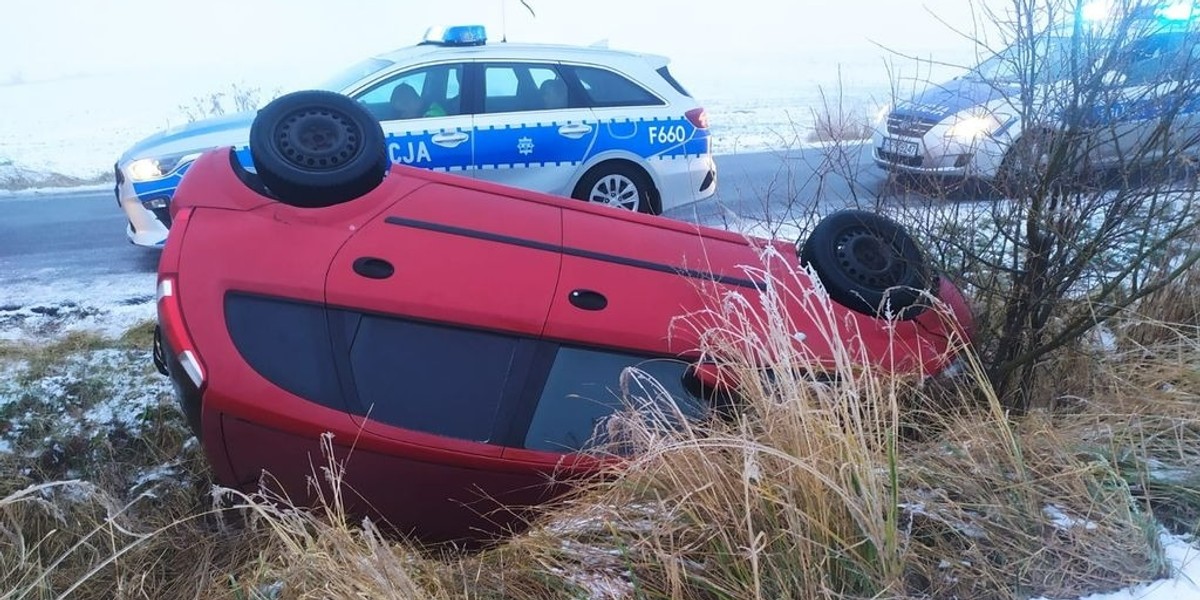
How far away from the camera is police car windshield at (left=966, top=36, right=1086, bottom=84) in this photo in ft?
12.2

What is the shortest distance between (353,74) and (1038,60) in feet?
17.0

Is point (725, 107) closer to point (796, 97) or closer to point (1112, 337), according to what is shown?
point (796, 97)

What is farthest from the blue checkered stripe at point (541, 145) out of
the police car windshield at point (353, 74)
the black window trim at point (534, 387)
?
the black window trim at point (534, 387)

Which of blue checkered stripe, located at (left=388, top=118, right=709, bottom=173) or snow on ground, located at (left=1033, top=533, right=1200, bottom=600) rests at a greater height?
snow on ground, located at (left=1033, top=533, right=1200, bottom=600)

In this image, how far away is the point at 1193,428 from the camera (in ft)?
10.5

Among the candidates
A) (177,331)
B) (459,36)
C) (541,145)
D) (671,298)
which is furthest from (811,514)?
(459,36)

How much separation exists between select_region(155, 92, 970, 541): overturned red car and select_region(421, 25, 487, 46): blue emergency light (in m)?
4.02

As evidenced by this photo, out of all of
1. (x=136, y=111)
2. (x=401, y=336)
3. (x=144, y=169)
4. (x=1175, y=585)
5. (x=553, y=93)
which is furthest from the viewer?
(x=136, y=111)

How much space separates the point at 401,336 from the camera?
3355mm

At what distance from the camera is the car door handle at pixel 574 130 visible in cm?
731

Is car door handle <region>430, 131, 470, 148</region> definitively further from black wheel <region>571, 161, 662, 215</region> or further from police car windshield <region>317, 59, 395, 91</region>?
black wheel <region>571, 161, 662, 215</region>

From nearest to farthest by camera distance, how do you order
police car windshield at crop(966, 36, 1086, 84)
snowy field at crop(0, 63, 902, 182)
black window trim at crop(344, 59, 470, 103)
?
police car windshield at crop(966, 36, 1086, 84) → black window trim at crop(344, 59, 470, 103) → snowy field at crop(0, 63, 902, 182)

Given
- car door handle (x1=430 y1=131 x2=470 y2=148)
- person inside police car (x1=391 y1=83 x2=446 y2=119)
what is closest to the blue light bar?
car door handle (x1=430 y1=131 x2=470 y2=148)

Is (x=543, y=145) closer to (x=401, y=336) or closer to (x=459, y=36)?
(x=459, y=36)
